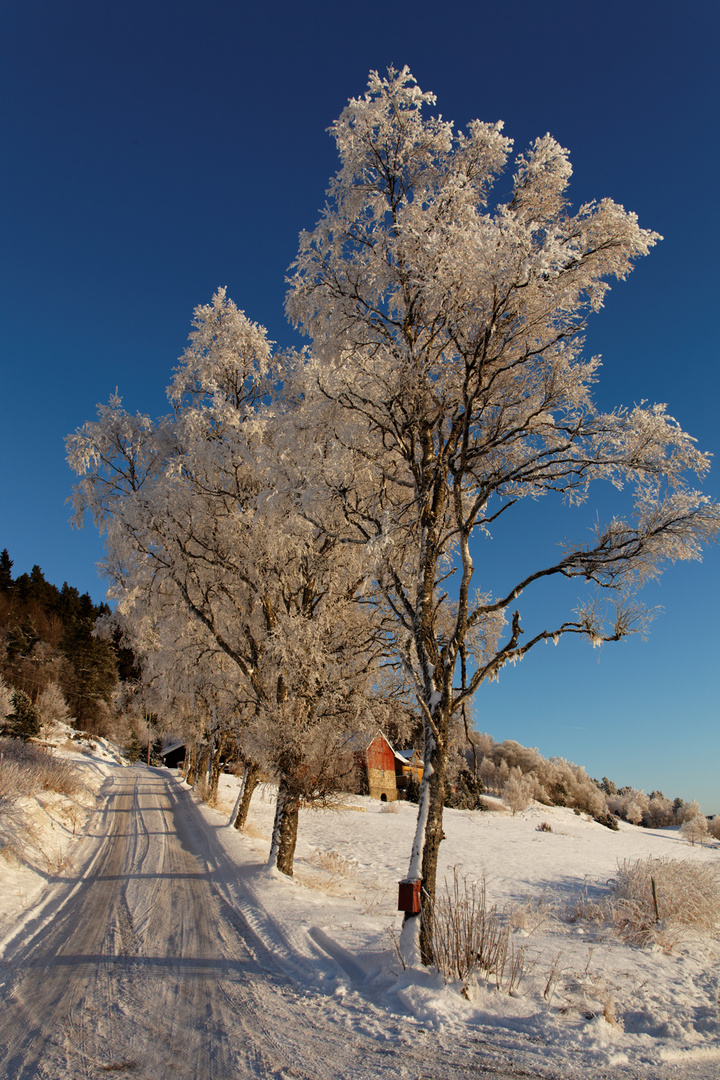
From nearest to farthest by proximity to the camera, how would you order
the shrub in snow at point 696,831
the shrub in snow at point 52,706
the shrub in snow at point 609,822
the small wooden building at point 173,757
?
the shrub in snow at point 696,831 < the shrub in snow at point 52,706 < the shrub in snow at point 609,822 < the small wooden building at point 173,757

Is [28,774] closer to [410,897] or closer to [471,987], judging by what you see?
[410,897]

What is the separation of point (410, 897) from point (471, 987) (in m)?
0.91

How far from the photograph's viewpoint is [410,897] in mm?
5406

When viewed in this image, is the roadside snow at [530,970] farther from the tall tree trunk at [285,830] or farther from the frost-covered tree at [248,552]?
the frost-covered tree at [248,552]

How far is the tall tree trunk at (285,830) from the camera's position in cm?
1066

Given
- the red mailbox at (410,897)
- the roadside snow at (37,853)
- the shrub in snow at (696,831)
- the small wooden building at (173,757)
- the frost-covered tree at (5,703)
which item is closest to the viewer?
the red mailbox at (410,897)

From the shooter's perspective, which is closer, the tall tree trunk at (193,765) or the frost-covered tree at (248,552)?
the frost-covered tree at (248,552)

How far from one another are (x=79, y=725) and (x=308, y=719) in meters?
54.2

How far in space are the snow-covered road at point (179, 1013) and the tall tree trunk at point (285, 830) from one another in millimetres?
2575

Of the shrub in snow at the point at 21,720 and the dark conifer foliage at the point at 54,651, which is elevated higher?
the dark conifer foliage at the point at 54,651

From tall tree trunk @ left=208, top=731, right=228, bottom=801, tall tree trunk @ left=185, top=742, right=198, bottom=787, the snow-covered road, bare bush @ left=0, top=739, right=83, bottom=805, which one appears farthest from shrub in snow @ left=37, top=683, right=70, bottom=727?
the snow-covered road

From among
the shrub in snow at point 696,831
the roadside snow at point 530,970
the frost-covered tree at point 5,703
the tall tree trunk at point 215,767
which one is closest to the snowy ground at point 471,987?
the roadside snow at point 530,970

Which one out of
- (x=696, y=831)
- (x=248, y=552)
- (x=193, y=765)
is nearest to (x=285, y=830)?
(x=248, y=552)

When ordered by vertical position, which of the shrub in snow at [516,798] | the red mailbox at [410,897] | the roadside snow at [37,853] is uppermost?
the red mailbox at [410,897]
